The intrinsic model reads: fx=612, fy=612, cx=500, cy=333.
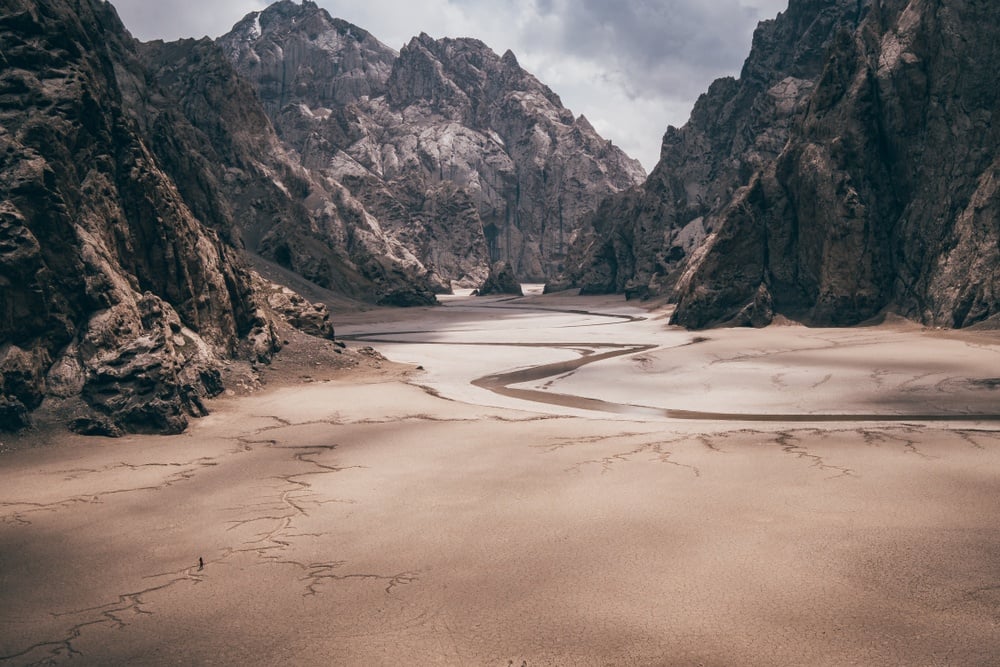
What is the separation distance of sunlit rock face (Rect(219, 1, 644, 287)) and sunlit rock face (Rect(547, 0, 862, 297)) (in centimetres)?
5009

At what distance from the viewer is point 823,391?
53.4 feet

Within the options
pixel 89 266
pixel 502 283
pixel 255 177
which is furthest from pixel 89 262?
pixel 502 283

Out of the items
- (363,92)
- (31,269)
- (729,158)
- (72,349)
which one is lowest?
(72,349)

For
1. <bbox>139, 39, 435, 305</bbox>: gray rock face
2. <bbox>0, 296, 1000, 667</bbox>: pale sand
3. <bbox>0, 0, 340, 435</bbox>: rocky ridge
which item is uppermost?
<bbox>139, 39, 435, 305</bbox>: gray rock face

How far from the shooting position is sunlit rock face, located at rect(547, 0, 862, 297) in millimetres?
59750

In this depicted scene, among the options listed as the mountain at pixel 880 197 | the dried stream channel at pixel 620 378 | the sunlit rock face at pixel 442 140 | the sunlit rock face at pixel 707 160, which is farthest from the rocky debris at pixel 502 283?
the mountain at pixel 880 197

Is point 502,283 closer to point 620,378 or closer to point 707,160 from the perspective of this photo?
A: point 707,160

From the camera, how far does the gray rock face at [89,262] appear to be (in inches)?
471

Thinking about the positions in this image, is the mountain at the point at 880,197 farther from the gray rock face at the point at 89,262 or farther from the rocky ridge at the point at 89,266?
the gray rock face at the point at 89,262

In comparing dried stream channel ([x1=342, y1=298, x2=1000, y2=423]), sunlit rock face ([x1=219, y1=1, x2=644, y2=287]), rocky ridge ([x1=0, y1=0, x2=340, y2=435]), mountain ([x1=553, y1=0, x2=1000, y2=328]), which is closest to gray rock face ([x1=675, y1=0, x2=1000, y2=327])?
mountain ([x1=553, y1=0, x2=1000, y2=328])

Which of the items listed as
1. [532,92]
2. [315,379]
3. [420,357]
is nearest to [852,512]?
[315,379]

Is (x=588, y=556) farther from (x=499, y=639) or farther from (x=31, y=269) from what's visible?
(x=31, y=269)

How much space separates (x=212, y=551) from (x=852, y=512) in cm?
720

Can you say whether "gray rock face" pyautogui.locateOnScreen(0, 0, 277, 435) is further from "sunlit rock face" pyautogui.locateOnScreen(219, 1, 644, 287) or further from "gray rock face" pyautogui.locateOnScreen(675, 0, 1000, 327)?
"sunlit rock face" pyautogui.locateOnScreen(219, 1, 644, 287)
